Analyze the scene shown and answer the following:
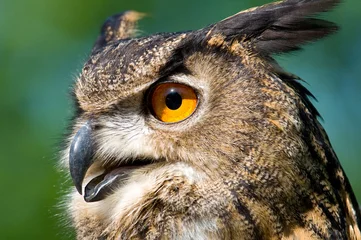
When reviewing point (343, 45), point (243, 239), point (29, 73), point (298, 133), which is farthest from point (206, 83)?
point (343, 45)

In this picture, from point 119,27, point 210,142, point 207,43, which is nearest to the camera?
point 210,142

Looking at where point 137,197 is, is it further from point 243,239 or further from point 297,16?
point 297,16

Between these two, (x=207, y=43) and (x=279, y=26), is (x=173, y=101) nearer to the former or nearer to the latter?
(x=207, y=43)

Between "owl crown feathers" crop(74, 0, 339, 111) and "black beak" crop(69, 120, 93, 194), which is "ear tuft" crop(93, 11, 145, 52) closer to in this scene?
"owl crown feathers" crop(74, 0, 339, 111)

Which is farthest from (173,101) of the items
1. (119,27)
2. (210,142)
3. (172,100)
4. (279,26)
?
(119,27)

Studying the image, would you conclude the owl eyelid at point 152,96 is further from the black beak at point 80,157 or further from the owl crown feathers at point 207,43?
the black beak at point 80,157

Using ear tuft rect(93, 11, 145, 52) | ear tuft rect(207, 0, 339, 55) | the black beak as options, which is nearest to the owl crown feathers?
ear tuft rect(207, 0, 339, 55)

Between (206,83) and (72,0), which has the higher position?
(72,0)

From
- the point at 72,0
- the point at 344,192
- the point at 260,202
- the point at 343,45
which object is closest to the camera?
the point at 260,202
